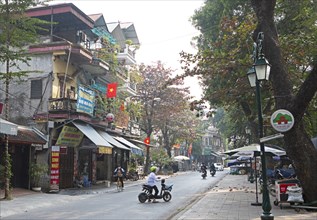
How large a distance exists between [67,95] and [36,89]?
2.11 meters

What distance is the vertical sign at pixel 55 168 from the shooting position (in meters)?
20.8

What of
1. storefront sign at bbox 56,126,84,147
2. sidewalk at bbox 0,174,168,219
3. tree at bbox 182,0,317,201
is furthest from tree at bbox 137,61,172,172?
sidewalk at bbox 0,174,168,219

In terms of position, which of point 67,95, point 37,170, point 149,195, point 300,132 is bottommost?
point 149,195

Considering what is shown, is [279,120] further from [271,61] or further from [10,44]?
[10,44]

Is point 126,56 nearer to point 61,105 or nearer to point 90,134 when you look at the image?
point 90,134

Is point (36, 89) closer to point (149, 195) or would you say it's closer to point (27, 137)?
point (27, 137)

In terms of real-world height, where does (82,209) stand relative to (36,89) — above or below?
below

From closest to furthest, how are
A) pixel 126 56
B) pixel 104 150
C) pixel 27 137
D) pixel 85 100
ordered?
pixel 27 137 < pixel 85 100 < pixel 104 150 < pixel 126 56

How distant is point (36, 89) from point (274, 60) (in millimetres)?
14808

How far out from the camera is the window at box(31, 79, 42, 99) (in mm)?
22594

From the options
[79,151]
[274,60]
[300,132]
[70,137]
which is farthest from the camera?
[79,151]

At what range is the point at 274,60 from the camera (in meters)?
13.8

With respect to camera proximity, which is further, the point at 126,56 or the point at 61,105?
the point at 126,56

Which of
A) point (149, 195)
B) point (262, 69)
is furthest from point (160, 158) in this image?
point (262, 69)
